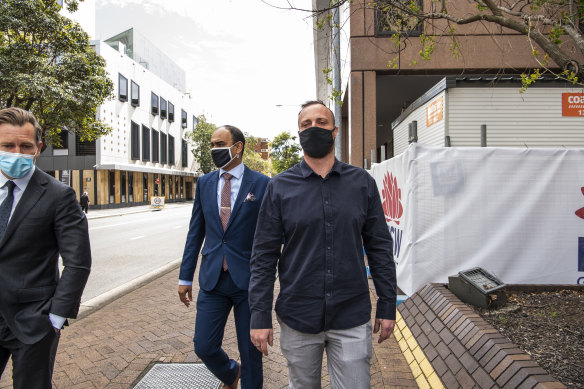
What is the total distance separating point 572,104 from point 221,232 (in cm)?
858

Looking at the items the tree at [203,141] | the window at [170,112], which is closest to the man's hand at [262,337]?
the tree at [203,141]

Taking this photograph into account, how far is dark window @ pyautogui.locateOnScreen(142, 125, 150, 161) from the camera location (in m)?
42.0

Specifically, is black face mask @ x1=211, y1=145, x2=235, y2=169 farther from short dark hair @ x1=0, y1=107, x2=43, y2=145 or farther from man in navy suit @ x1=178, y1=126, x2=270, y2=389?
short dark hair @ x1=0, y1=107, x2=43, y2=145

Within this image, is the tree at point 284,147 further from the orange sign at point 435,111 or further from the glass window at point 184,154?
the orange sign at point 435,111

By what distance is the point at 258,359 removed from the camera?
9.14ft

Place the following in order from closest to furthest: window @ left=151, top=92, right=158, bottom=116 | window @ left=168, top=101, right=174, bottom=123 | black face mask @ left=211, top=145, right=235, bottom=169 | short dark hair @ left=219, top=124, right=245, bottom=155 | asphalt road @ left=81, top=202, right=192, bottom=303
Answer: black face mask @ left=211, top=145, right=235, bottom=169
short dark hair @ left=219, top=124, right=245, bottom=155
asphalt road @ left=81, top=202, right=192, bottom=303
window @ left=151, top=92, right=158, bottom=116
window @ left=168, top=101, right=174, bottom=123

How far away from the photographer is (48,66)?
1568 centimetres

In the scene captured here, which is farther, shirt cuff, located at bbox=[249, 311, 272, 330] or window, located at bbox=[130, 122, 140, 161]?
window, located at bbox=[130, 122, 140, 161]

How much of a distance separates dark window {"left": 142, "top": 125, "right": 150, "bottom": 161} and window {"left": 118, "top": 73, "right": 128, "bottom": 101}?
5409 millimetres

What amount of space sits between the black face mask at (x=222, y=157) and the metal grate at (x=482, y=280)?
2.53 meters

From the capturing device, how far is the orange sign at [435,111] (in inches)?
323

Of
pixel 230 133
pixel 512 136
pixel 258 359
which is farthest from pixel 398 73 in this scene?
pixel 258 359

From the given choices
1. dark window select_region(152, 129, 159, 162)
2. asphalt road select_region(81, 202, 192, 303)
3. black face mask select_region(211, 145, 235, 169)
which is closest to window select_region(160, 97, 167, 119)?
dark window select_region(152, 129, 159, 162)

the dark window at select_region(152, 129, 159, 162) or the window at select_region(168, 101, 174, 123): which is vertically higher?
the window at select_region(168, 101, 174, 123)
